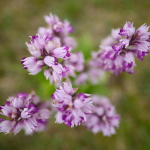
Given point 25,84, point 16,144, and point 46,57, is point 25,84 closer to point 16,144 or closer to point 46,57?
Result: point 16,144

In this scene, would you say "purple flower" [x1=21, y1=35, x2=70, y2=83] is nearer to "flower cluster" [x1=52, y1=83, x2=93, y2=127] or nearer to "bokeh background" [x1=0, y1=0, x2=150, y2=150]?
"flower cluster" [x1=52, y1=83, x2=93, y2=127]

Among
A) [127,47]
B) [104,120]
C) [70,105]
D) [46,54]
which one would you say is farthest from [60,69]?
[104,120]

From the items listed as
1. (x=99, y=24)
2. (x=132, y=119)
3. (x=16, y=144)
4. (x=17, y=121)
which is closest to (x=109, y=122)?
(x=17, y=121)

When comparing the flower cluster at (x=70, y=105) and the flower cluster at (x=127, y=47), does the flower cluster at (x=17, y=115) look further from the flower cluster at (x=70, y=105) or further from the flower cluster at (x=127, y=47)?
the flower cluster at (x=127, y=47)

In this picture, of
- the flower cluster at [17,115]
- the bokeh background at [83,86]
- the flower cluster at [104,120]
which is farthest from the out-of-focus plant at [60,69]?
the bokeh background at [83,86]

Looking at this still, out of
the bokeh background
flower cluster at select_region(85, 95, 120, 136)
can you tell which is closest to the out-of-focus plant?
flower cluster at select_region(85, 95, 120, 136)

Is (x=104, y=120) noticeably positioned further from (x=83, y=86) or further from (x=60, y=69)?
(x=60, y=69)
